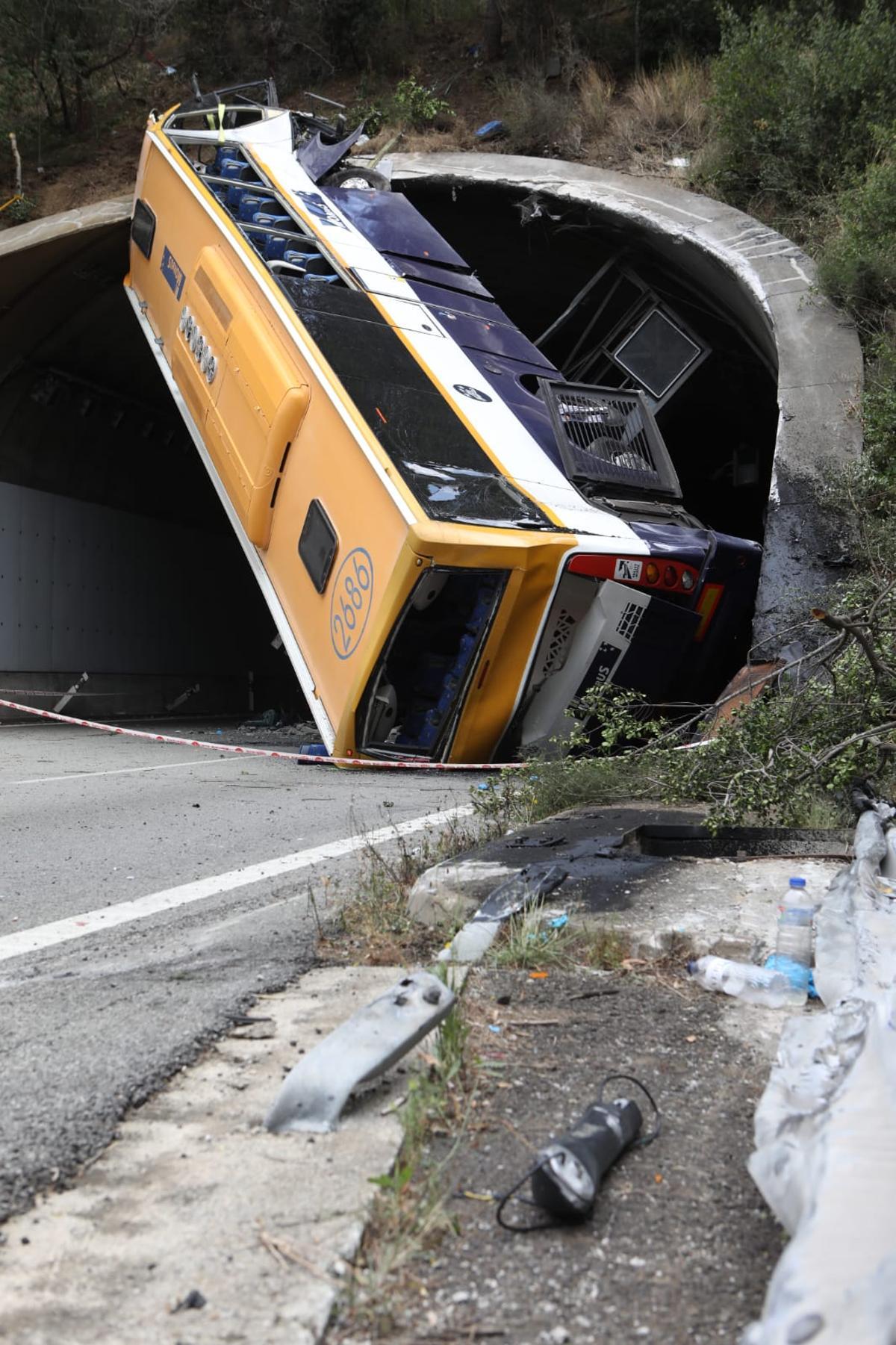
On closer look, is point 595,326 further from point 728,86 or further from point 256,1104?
point 256,1104

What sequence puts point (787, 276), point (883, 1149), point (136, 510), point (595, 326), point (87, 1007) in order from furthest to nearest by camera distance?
1. point (136, 510)
2. point (595, 326)
3. point (787, 276)
4. point (87, 1007)
5. point (883, 1149)

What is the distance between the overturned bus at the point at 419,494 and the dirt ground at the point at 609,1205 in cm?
560

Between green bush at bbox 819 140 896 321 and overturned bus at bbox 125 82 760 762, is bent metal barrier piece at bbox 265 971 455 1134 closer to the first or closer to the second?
overturned bus at bbox 125 82 760 762

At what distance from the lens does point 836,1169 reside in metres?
1.60

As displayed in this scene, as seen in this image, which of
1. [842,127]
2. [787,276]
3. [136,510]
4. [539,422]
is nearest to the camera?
[539,422]

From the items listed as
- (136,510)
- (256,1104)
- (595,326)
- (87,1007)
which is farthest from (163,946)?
(136,510)

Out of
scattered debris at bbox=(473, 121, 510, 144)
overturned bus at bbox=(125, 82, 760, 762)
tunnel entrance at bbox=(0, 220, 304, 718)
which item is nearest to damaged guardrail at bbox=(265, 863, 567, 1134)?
overturned bus at bbox=(125, 82, 760, 762)

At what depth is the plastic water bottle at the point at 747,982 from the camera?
2.83 meters

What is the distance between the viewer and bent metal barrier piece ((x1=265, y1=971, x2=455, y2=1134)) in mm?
2189

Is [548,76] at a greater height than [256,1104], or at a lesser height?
greater

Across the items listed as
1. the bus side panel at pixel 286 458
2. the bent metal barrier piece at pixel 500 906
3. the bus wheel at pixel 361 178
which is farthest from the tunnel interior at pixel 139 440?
the bent metal barrier piece at pixel 500 906

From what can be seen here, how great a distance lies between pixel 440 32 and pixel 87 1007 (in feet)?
67.8

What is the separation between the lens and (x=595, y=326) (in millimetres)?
15688

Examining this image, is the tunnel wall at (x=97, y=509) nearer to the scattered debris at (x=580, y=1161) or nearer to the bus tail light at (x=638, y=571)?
the bus tail light at (x=638, y=571)
